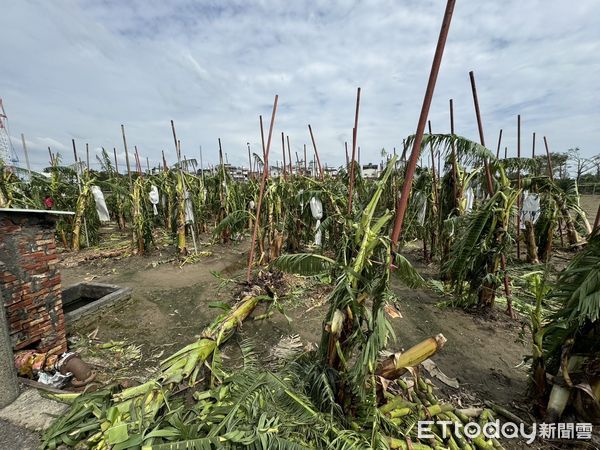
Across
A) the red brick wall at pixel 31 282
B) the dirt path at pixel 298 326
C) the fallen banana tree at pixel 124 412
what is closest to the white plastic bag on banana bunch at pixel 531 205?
the dirt path at pixel 298 326

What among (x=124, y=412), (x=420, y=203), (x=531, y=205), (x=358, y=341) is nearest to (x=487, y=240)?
(x=420, y=203)

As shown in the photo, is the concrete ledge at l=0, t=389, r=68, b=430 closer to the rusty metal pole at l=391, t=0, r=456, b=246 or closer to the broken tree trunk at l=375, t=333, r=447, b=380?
the broken tree trunk at l=375, t=333, r=447, b=380

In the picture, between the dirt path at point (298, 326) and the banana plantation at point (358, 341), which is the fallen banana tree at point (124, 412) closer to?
the banana plantation at point (358, 341)

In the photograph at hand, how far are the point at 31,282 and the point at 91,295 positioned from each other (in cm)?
271

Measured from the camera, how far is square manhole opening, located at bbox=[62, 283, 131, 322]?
200 inches

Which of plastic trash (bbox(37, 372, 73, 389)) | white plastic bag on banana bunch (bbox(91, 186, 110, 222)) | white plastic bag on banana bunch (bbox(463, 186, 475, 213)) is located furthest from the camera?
white plastic bag on banana bunch (bbox(91, 186, 110, 222))

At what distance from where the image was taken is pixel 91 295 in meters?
5.75

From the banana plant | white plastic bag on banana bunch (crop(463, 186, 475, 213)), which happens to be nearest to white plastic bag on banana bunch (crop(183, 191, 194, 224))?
the banana plant

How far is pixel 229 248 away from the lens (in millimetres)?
9789

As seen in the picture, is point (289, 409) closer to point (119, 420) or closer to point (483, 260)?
point (119, 420)

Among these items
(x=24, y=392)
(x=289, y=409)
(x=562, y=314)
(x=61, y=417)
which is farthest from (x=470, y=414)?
(x=24, y=392)

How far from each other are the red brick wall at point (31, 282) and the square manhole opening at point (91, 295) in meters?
1.30

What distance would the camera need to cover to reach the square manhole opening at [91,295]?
5090mm

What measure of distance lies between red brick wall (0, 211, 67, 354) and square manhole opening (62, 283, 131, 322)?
1.30 meters
